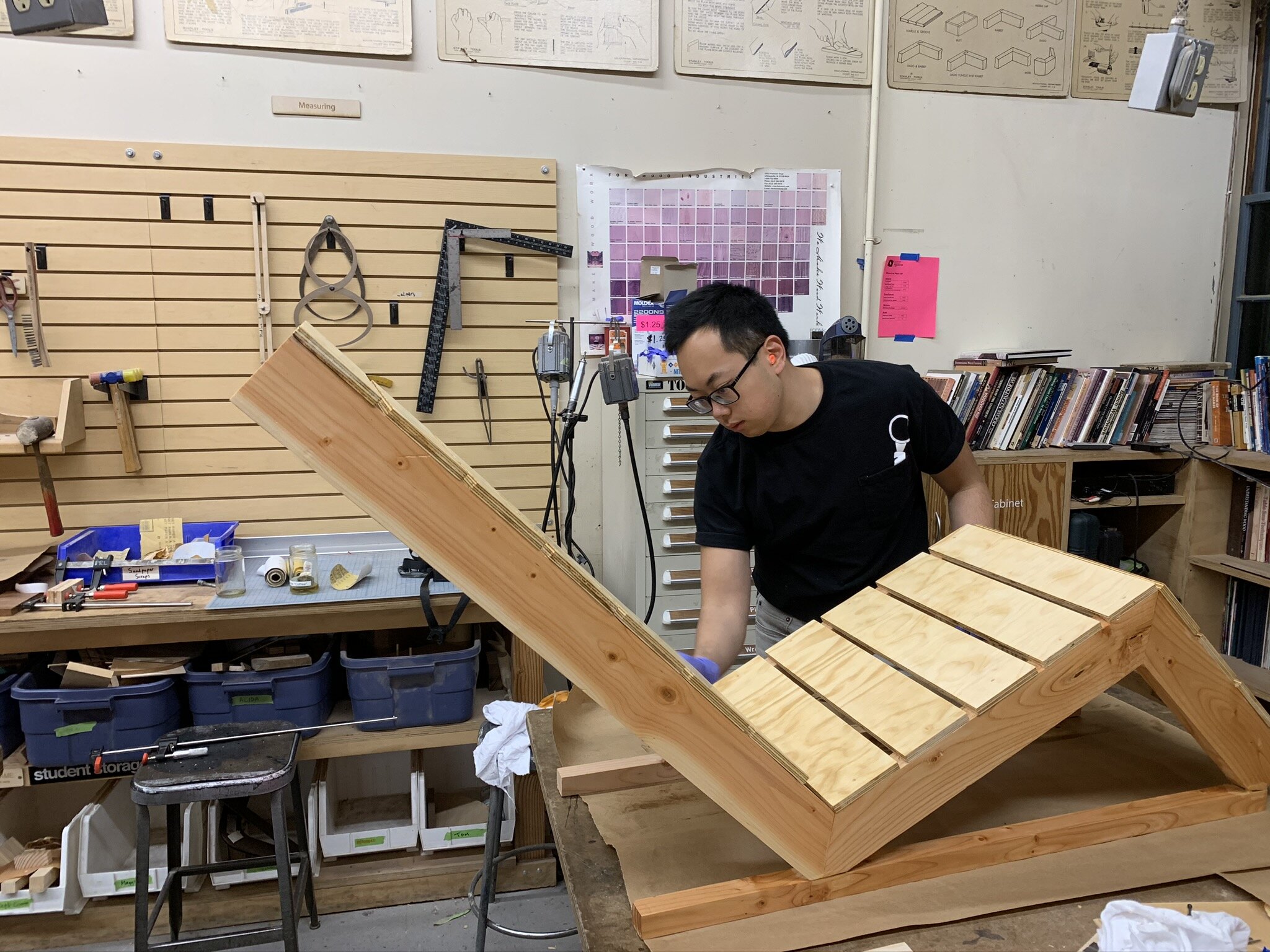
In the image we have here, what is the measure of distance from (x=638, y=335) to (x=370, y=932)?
1.97m

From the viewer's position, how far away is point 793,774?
0.98 metres

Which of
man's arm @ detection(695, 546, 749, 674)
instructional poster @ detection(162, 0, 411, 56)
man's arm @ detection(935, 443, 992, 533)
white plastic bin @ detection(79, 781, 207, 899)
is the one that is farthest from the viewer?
instructional poster @ detection(162, 0, 411, 56)

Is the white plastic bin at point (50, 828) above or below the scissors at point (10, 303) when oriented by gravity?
below

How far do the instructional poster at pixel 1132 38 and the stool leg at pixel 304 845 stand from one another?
143 inches

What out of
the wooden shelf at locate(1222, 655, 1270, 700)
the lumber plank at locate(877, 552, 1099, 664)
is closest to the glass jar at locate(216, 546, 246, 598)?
the lumber plank at locate(877, 552, 1099, 664)

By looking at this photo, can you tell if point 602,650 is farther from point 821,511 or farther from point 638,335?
point 638,335

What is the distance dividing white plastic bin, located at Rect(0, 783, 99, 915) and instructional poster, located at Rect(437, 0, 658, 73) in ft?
8.50

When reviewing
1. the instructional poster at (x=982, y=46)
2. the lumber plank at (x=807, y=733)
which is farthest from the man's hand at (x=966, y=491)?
the instructional poster at (x=982, y=46)

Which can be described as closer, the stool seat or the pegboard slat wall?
the stool seat

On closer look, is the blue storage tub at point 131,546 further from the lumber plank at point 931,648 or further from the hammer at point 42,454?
the lumber plank at point 931,648

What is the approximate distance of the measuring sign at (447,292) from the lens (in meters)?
2.73

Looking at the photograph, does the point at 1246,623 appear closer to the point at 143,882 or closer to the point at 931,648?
the point at 931,648

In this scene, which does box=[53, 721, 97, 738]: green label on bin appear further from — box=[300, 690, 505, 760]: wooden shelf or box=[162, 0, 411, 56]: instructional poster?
box=[162, 0, 411, 56]: instructional poster

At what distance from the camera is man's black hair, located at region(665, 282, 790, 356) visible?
5.18 ft
